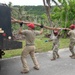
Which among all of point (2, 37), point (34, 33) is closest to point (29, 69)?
point (34, 33)

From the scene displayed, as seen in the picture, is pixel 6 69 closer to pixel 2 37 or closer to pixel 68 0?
pixel 2 37

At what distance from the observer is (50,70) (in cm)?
950

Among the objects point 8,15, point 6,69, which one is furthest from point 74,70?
point 8,15

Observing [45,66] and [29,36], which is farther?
[45,66]

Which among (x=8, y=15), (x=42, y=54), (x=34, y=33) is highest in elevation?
(x=8, y=15)

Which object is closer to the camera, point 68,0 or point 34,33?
point 34,33

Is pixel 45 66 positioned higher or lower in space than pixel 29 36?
lower

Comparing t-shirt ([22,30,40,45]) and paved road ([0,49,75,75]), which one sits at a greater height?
t-shirt ([22,30,40,45])

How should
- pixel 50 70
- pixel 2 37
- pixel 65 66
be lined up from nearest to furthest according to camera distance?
pixel 2 37 → pixel 50 70 → pixel 65 66

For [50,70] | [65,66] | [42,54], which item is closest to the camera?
[50,70]

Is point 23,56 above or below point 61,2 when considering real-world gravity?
below

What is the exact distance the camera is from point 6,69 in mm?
9695

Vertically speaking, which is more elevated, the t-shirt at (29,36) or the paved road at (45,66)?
the t-shirt at (29,36)

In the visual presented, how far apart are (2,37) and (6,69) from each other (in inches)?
74.5
